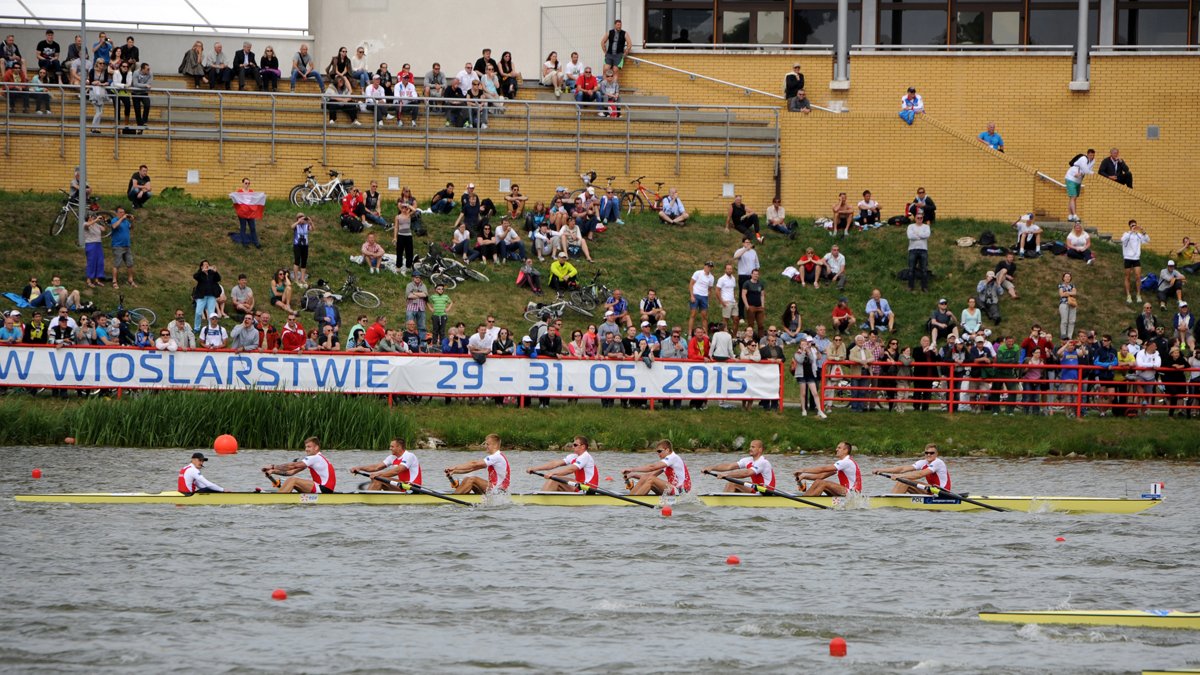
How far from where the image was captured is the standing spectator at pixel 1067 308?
35.8 metres

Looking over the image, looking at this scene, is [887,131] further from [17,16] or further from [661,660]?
[661,660]

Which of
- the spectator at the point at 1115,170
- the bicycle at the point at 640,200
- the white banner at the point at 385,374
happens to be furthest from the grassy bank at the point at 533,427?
the spectator at the point at 1115,170

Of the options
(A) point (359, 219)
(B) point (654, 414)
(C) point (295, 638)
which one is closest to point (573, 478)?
(B) point (654, 414)

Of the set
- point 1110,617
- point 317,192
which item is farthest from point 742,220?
point 1110,617

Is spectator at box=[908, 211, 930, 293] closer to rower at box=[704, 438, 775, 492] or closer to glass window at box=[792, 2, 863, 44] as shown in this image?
glass window at box=[792, 2, 863, 44]

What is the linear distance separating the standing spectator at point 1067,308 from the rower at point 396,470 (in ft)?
54.8

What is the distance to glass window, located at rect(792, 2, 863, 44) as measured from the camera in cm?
4588

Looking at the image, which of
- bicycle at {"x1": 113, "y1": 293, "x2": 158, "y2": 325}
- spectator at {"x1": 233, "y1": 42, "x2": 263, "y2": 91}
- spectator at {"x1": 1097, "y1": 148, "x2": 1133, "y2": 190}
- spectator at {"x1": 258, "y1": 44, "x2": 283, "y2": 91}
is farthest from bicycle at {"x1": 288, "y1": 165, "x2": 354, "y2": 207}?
spectator at {"x1": 1097, "y1": 148, "x2": 1133, "y2": 190}

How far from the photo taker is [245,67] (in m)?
42.7

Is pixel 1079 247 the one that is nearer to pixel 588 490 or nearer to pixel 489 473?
pixel 588 490

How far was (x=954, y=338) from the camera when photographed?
33.4 m

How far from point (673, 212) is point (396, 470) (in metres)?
17.4

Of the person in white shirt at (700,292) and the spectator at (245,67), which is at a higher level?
the spectator at (245,67)

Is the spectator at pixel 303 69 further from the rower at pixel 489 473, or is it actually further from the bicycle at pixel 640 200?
the rower at pixel 489 473
